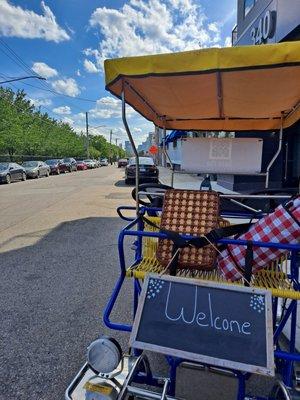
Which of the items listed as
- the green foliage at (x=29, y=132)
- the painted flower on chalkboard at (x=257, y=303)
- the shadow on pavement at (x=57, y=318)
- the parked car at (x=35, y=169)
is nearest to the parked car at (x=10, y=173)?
the parked car at (x=35, y=169)

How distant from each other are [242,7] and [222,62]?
15853 millimetres

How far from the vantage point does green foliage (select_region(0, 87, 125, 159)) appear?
90.2 feet

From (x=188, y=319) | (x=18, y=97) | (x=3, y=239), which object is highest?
(x=18, y=97)

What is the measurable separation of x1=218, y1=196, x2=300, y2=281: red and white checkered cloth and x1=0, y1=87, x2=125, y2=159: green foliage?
2749 cm

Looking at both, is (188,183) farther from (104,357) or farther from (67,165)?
(67,165)

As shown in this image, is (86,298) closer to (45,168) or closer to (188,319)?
(188,319)

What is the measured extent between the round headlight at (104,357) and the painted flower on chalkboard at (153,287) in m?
0.35

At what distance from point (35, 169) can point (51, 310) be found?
24415 millimetres

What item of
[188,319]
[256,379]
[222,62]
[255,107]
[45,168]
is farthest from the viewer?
[45,168]

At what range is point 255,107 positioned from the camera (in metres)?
3.51

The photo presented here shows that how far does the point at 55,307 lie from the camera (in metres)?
3.78

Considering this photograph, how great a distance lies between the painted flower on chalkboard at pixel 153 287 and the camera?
199 cm

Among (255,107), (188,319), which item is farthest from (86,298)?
(255,107)

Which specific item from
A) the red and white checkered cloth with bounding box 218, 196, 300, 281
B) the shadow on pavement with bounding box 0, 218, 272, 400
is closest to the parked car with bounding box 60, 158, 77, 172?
the shadow on pavement with bounding box 0, 218, 272, 400
